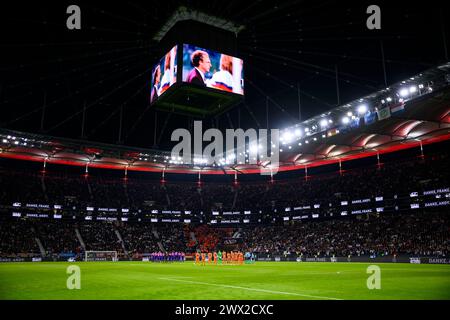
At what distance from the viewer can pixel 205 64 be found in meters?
26.4

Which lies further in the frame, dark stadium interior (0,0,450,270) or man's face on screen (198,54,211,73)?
man's face on screen (198,54,211,73)

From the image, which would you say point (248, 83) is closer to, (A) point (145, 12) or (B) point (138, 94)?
(B) point (138, 94)

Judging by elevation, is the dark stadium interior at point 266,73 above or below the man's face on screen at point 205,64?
above

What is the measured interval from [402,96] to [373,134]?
48.8ft

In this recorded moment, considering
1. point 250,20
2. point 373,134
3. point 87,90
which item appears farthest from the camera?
point 373,134

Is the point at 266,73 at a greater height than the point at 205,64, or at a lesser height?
greater

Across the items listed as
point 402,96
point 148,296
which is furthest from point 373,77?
point 148,296

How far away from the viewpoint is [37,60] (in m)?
28.7

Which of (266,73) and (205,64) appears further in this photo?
(266,73)

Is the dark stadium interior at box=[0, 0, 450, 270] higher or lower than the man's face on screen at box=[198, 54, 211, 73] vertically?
higher

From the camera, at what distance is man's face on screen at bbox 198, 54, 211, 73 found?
26.2 m

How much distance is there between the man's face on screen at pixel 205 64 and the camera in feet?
86.0

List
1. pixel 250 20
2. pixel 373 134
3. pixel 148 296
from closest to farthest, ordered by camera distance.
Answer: pixel 148 296, pixel 250 20, pixel 373 134

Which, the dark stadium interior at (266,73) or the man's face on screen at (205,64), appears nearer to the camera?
the dark stadium interior at (266,73)
